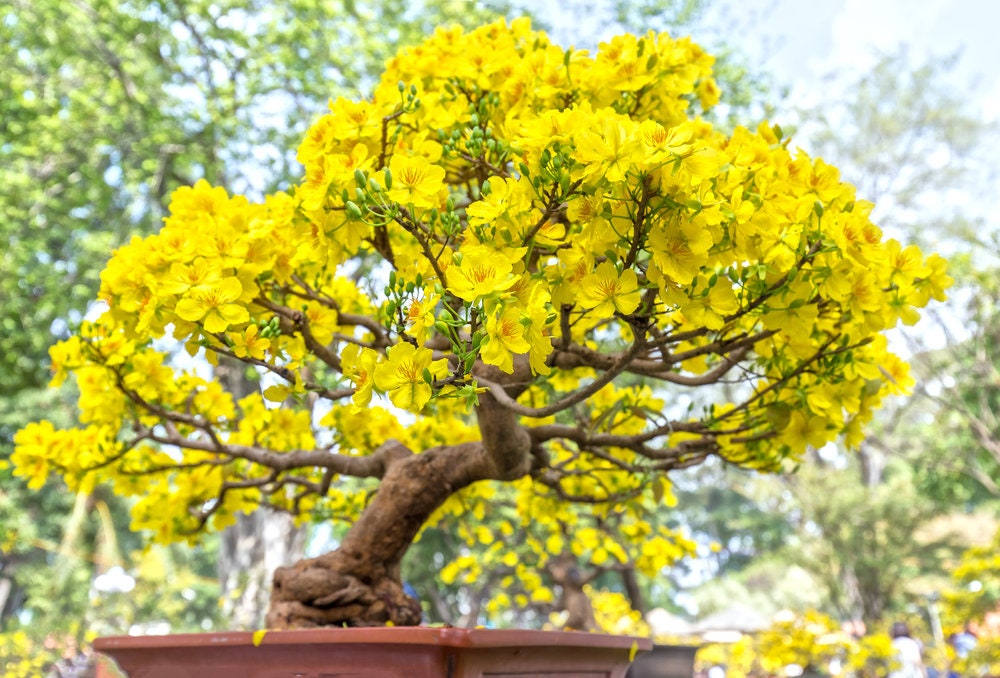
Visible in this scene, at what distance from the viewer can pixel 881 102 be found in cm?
1466

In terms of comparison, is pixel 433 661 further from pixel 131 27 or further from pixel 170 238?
pixel 131 27

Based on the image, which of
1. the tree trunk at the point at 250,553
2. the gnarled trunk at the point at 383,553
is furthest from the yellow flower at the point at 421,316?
the tree trunk at the point at 250,553

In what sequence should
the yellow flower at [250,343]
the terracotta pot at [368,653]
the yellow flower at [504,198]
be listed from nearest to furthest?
the yellow flower at [504,198]
the terracotta pot at [368,653]
the yellow flower at [250,343]

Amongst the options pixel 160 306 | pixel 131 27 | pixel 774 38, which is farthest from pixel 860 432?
pixel 774 38

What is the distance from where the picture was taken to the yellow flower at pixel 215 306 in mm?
1200

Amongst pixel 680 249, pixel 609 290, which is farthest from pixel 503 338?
pixel 680 249

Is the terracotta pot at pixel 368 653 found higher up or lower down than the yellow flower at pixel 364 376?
lower down

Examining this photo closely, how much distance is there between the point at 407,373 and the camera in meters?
1.01

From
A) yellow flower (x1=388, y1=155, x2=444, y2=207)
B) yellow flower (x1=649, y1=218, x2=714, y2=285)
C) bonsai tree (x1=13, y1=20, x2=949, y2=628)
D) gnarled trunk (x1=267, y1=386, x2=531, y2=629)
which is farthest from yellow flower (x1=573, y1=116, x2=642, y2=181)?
gnarled trunk (x1=267, y1=386, x2=531, y2=629)

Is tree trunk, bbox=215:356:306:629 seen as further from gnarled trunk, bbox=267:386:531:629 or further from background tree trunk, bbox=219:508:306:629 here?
gnarled trunk, bbox=267:386:531:629

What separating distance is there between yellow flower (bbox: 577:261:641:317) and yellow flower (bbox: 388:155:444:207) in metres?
0.29

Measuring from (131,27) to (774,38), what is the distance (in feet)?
24.9

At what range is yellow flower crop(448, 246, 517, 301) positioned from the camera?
96cm

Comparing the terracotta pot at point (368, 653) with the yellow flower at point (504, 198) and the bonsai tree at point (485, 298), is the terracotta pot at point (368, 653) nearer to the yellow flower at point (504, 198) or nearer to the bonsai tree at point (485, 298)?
the bonsai tree at point (485, 298)
